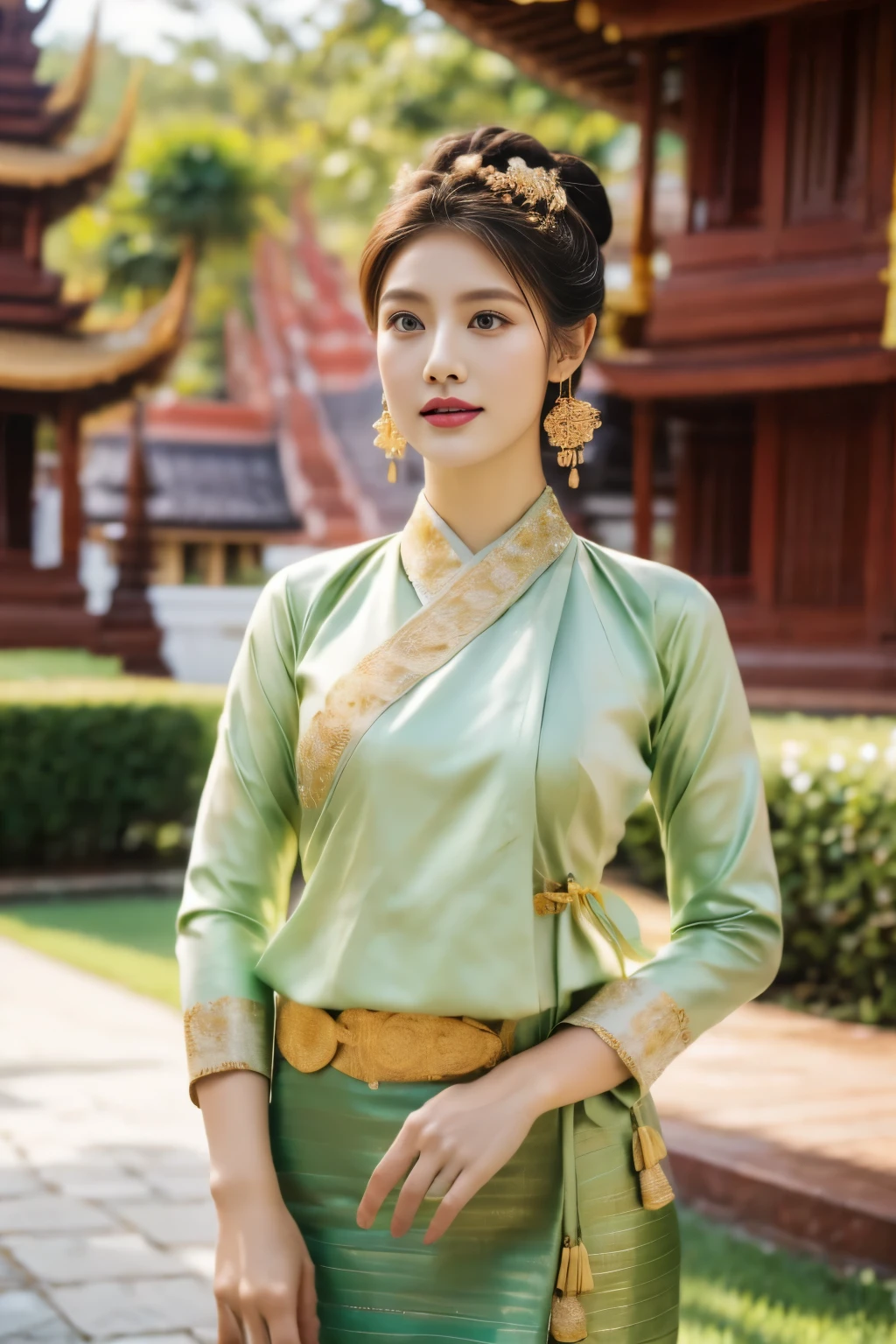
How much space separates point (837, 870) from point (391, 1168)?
4.53m

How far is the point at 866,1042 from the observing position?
5.32 m

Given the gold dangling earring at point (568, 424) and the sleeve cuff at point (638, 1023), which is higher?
the gold dangling earring at point (568, 424)

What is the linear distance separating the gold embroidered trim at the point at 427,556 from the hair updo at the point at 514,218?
238 mm

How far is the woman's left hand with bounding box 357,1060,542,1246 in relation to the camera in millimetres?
1419

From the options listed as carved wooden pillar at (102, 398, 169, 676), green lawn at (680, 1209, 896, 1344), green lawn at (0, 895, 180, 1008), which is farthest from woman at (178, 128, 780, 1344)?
carved wooden pillar at (102, 398, 169, 676)

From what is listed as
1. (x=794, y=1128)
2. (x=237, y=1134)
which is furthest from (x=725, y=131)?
(x=237, y=1134)

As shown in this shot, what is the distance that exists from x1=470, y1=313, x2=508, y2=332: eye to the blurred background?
7.56ft

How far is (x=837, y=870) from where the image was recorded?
18.7ft

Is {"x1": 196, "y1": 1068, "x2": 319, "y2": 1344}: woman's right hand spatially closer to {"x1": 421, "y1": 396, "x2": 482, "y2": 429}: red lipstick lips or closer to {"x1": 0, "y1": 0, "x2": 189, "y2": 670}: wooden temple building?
{"x1": 421, "y1": 396, "x2": 482, "y2": 429}: red lipstick lips

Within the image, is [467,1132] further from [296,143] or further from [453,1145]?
[296,143]

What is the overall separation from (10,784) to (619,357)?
5.62m

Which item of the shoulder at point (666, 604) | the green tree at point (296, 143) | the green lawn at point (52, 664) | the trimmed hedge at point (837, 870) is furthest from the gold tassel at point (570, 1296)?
the green lawn at point (52, 664)

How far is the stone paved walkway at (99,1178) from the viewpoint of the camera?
3346 millimetres

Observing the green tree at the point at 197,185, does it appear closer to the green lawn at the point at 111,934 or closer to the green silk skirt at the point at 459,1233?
the green lawn at the point at 111,934
